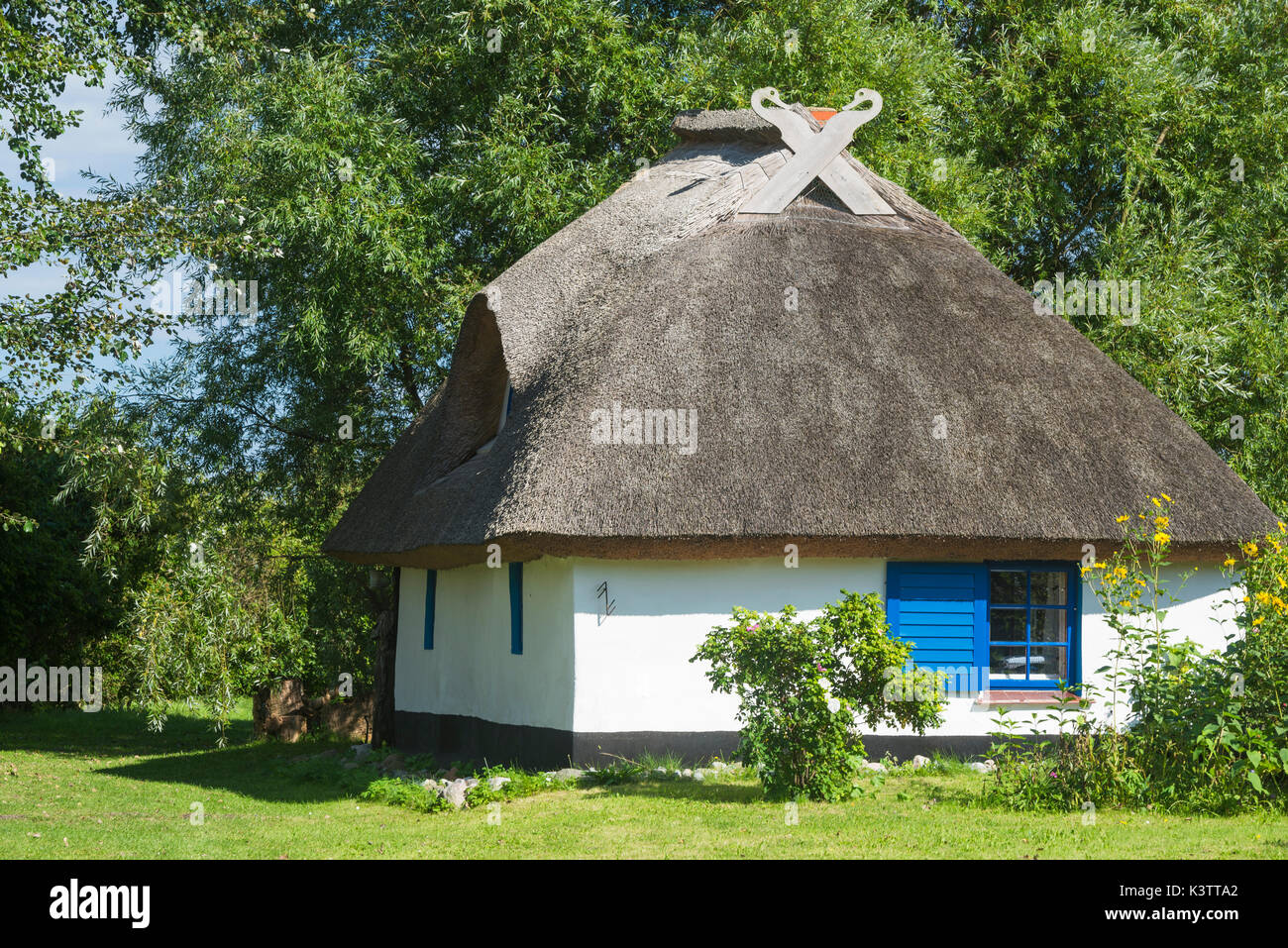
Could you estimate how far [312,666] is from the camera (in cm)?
2120

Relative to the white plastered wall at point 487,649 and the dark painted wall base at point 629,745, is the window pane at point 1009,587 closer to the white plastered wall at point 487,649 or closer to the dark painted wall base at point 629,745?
the dark painted wall base at point 629,745

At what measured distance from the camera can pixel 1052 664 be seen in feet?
44.6

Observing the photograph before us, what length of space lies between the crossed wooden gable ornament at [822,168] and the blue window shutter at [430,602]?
592cm

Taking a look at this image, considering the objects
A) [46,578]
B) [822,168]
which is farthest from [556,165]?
[46,578]

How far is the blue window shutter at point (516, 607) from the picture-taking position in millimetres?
13102

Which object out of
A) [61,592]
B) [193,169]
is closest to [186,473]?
[193,169]

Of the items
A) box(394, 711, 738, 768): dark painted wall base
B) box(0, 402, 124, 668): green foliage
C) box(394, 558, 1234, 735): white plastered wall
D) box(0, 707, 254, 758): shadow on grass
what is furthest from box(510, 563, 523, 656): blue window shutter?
box(0, 402, 124, 668): green foliage

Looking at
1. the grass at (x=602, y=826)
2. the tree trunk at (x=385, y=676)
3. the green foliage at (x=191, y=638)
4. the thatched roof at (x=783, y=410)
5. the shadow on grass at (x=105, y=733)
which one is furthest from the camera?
the shadow on grass at (x=105, y=733)

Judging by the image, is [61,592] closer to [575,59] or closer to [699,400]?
[575,59]

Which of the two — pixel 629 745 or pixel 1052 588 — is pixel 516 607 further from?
pixel 1052 588

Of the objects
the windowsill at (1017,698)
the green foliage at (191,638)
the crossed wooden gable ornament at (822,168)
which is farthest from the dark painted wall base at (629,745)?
the crossed wooden gable ornament at (822,168)

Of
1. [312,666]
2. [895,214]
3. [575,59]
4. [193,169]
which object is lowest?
[312,666]

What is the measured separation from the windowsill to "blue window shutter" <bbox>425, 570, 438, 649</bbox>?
7.01 meters

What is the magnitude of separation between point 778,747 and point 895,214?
8082mm
